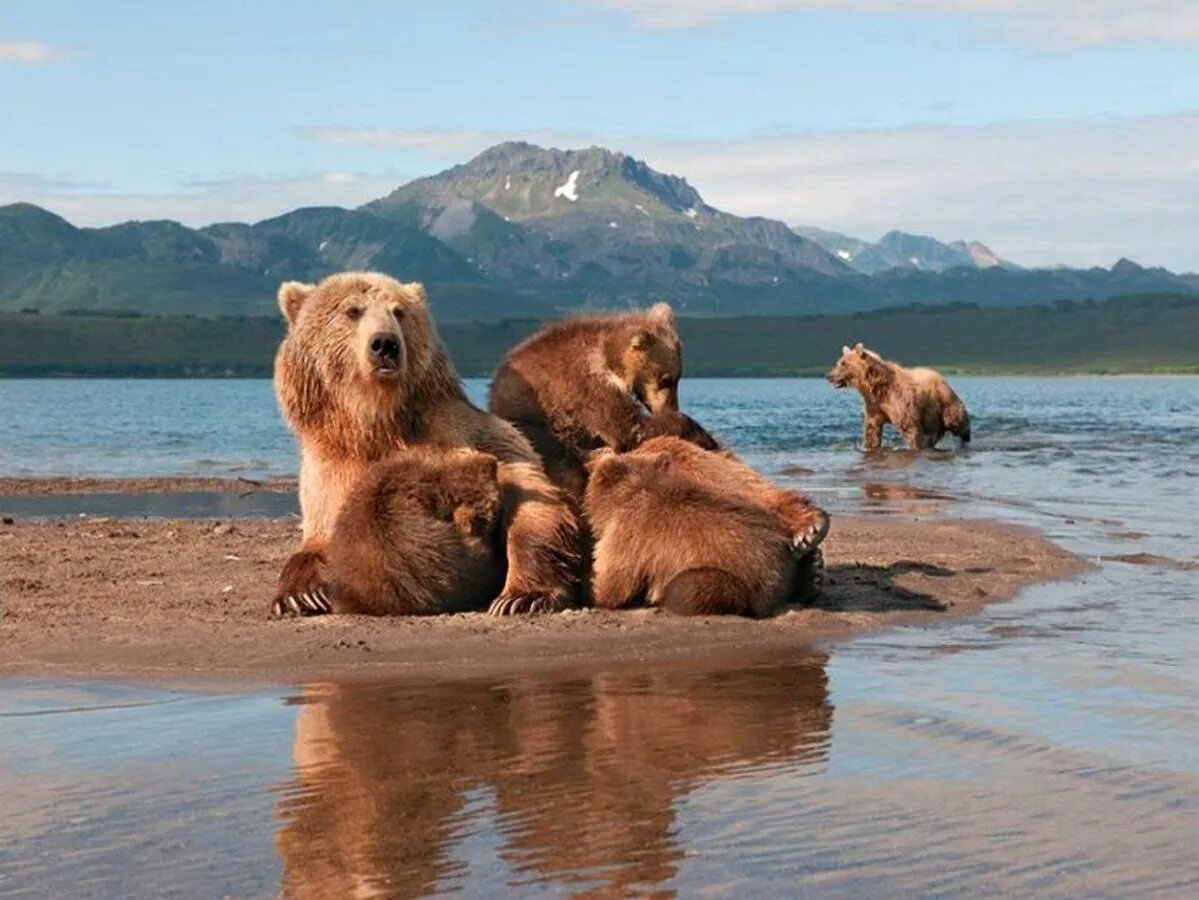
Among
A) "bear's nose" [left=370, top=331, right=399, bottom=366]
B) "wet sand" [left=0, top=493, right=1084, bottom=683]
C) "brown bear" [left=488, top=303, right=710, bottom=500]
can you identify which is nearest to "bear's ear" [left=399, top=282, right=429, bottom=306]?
"bear's nose" [left=370, top=331, right=399, bottom=366]

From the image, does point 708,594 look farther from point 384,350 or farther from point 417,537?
point 384,350

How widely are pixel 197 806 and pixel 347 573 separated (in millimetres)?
3843

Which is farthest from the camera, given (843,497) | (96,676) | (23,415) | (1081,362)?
(1081,362)

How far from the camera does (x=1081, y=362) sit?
176 metres

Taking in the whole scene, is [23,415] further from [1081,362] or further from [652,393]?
[1081,362]

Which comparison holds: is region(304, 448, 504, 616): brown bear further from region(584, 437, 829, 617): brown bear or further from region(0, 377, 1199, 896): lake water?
region(0, 377, 1199, 896): lake water

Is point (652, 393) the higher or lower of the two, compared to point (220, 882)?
higher

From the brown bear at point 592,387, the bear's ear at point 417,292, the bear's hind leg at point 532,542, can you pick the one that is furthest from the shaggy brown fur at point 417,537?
the bear's ear at point 417,292

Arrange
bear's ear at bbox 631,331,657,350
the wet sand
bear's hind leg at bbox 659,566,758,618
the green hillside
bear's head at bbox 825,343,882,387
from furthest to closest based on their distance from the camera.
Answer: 1. the green hillside
2. bear's head at bbox 825,343,882,387
3. bear's ear at bbox 631,331,657,350
4. bear's hind leg at bbox 659,566,758,618
5. the wet sand

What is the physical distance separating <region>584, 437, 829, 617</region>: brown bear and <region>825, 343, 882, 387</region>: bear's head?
25.7 m

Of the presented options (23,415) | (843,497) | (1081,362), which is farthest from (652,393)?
(1081,362)

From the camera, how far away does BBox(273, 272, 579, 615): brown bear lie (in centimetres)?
970

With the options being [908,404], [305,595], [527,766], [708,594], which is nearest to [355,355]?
[305,595]

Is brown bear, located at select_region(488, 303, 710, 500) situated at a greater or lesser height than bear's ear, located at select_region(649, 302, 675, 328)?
Result: lesser
